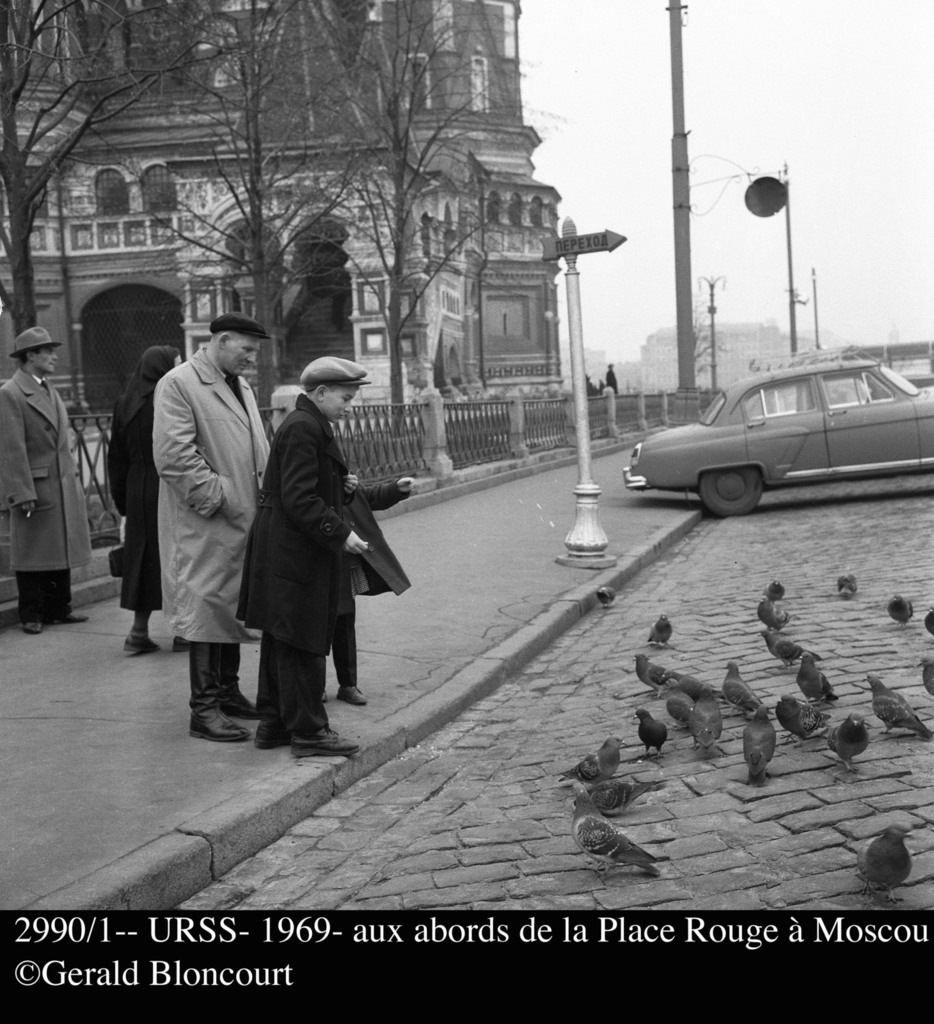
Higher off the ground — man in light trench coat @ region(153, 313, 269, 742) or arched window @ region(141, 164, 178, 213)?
arched window @ region(141, 164, 178, 213)

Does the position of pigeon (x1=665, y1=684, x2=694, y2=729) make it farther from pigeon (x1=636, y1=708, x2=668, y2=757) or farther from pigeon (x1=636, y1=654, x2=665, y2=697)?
pigeon (x1=636, y1=654, x2=665, y2=697)

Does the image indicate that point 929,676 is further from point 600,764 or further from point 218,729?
point 218,729

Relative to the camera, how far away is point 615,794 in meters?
4.34

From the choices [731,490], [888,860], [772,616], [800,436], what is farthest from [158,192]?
[888,860]

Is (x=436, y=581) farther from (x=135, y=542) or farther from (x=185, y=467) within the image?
(x=185, y=467)

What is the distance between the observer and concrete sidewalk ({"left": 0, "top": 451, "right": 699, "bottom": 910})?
409 cm

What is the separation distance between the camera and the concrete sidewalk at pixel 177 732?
4.09 m

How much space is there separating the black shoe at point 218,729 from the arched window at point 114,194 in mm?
36281


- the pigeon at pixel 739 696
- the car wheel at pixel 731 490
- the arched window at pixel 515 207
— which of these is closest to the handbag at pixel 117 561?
the pigeon at pixel 739 696

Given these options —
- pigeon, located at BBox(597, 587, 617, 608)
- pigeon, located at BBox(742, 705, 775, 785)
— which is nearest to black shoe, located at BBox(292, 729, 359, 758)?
pigeon, located at BBox(742, 705, 775, 785)

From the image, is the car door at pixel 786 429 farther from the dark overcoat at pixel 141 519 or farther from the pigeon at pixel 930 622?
the dark overcoat at pixel 141 519

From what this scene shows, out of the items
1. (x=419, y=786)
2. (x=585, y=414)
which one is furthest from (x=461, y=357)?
(x=419, y=786)

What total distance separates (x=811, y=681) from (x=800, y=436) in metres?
9.90
